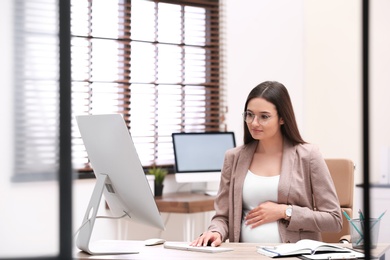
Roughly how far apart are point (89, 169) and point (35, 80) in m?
3.64

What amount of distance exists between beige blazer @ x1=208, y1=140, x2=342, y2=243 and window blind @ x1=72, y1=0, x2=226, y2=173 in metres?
1.92

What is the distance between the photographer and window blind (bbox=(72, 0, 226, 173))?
187 inches

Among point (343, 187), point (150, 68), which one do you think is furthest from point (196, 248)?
point (150, 68)

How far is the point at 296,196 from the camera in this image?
282 centimetres

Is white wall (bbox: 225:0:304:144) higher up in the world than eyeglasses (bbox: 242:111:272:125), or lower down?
higher up

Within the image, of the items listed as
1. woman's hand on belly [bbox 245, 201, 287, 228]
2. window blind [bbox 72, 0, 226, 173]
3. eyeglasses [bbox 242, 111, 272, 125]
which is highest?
window blind [bbox 72, 0, 226, 173]

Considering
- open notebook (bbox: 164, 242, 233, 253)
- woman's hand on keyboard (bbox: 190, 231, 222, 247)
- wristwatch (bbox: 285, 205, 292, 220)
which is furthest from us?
wristwatch (bbox: 285, 205, 292, 220)

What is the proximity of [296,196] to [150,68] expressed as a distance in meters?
2.50

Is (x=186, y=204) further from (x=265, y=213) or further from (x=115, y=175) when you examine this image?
(x=115, y=175)

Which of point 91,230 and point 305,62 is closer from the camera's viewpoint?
point 91,230

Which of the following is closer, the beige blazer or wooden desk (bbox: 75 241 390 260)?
wooden desk (bbox: 75 241 390 260)

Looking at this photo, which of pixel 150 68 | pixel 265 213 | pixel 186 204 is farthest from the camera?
pixel 150 68

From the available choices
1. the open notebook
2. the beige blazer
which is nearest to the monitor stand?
the open notebook

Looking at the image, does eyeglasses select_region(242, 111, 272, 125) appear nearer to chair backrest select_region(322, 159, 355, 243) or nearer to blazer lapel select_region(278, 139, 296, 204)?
blazer lapel select_region(278, 139, 296, 204)
